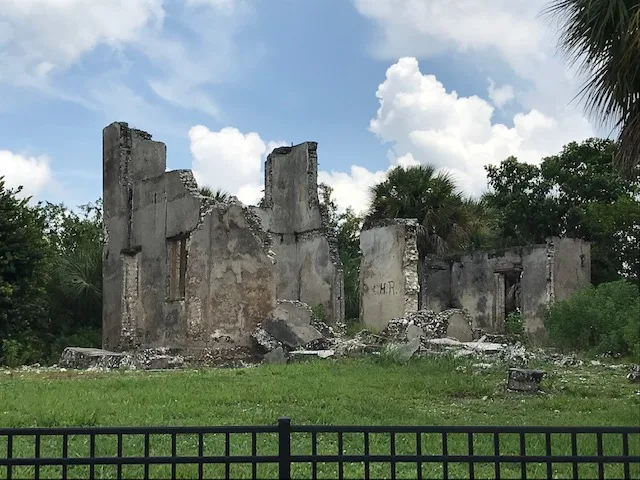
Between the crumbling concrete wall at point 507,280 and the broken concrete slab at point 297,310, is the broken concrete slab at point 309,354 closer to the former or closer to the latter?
the broken concrete slab at point 297,310

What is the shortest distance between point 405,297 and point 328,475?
692 inches

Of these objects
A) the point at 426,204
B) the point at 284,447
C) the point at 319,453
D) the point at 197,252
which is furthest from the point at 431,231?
the point at 284,447

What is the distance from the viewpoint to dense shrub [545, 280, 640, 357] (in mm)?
15805

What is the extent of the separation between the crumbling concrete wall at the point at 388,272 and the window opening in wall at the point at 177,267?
252 inches

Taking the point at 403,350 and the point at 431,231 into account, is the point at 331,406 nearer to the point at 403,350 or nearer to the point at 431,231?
the point at 403,350

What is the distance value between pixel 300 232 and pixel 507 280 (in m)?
7.64

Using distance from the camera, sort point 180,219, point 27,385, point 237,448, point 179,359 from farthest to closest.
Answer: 1. point 180,219
2. point 179,359
3. point 27,385
4. point 237,448

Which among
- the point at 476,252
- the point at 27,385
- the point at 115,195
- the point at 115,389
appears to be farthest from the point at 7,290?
the point at 476,252

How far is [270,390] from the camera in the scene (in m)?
11.3

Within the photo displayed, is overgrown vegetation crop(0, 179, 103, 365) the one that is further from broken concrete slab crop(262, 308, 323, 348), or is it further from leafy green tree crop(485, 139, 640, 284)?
leafy green tree crop(485, 139, 640, 284)

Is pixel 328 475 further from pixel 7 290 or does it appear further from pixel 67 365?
pixel 7 290

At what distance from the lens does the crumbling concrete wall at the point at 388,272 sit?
24.0 meters

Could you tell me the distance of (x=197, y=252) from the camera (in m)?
19.9

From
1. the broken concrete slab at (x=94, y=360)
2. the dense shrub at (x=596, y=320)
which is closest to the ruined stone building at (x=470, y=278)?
the dense shrub at (x=596, y=320)
